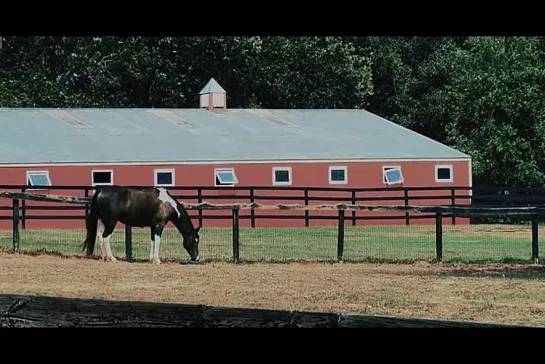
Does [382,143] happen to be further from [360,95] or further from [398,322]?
[398,322]

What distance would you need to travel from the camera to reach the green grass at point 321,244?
61.4 feet

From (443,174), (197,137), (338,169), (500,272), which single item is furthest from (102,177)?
(500,272)

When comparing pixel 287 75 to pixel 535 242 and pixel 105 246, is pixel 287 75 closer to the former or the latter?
pixel 535 242

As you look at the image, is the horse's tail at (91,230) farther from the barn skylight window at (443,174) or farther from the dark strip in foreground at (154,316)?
the barn skylight window at (443,174)

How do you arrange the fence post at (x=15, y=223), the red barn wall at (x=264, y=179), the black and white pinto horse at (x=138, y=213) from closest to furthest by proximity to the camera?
the black and white pinto horse at (x=138, y=213)
the fence post at (x=15, y=223)
the red barn wall at (x=264, y=179)

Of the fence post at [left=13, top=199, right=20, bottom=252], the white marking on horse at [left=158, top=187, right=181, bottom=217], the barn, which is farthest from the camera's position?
the barn

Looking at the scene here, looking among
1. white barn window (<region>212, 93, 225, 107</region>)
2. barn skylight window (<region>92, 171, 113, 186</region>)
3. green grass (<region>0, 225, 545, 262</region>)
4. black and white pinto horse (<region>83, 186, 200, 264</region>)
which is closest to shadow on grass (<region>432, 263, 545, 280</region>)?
green grass (<region>0, 225, 545, 262</region>)

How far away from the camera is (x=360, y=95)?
46.8 m

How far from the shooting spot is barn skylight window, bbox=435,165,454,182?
3544 cm

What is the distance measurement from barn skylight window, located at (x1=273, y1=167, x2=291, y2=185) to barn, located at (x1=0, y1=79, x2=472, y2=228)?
0.03 m

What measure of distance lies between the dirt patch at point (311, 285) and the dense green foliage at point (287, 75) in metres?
24.9

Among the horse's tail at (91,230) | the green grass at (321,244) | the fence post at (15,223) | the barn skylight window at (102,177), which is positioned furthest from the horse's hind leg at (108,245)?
the barn skylight window at (102,177)

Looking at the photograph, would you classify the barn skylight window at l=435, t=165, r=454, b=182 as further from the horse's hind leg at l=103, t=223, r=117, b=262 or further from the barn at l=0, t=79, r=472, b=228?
the horse's hind leg at l=103, t=223, r=117, b=262

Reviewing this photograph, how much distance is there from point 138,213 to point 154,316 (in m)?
13.6
